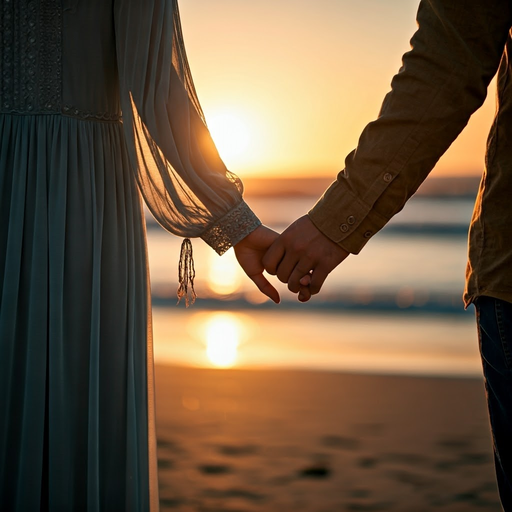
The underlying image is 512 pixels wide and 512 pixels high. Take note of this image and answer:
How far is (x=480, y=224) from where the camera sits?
6.29ft

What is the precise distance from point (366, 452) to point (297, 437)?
449 mm

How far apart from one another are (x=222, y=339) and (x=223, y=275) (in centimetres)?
450

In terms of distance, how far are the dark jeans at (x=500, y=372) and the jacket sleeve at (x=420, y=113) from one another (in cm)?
51

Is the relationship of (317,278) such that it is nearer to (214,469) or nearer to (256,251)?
(256,251)

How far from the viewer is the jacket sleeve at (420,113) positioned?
1.95 m

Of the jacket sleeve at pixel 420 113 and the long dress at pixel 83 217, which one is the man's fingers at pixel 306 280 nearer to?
the jacket sleeve at pixel 420 113

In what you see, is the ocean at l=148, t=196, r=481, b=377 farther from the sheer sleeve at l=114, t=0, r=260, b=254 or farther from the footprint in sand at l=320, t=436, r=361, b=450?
the sheer sleeve at l=114, t=0, r=260, b=254

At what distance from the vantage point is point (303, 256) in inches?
103

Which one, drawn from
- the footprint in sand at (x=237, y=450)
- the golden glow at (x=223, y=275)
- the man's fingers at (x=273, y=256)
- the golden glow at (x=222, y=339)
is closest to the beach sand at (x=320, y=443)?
the footprint in sand at (x=237, y=450)

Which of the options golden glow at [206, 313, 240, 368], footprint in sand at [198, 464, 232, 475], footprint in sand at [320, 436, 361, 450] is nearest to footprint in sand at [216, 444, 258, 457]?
footprint in sand at [198, 464, 232, 475]

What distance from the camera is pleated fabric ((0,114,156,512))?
228cm

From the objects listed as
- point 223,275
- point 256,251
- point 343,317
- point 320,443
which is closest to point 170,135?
point 256,251

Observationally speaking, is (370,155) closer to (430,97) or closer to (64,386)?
(430,97)

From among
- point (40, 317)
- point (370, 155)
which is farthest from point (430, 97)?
point (40, 317)
